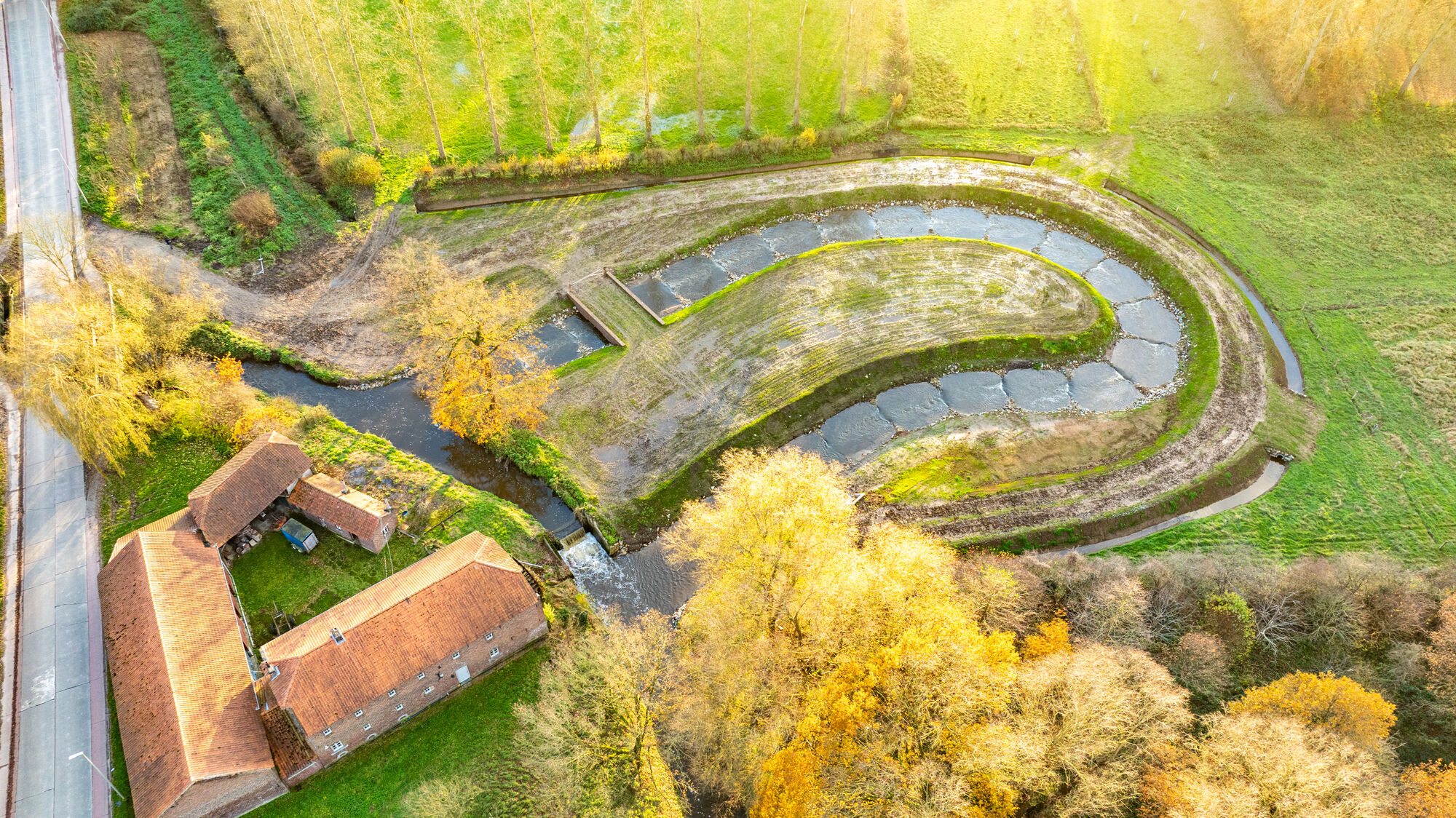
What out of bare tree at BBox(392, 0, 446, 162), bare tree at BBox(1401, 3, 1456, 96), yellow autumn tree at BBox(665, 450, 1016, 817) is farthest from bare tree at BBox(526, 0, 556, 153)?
bare tree at BBox(1401, 3, 1456, 96)

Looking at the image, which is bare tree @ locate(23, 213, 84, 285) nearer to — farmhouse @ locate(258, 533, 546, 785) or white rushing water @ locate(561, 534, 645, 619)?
farmhouse @ locate(258, 533, 546, 785)

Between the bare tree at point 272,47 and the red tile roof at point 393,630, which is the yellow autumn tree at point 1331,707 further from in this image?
the bare tree at point 272,47

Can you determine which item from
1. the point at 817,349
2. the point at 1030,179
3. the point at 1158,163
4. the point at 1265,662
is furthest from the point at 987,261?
the point at 1265,662

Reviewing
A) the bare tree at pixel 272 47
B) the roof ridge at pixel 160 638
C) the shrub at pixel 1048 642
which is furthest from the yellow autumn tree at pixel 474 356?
the shrub at pixel 1048 642

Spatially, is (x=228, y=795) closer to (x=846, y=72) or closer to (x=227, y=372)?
(x=227, y=372)

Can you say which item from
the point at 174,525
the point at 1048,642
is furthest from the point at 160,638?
the point at 1048,642
